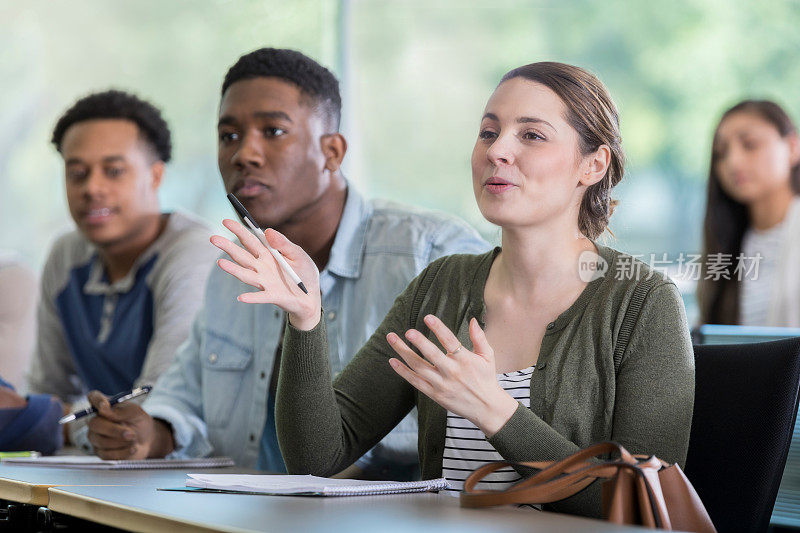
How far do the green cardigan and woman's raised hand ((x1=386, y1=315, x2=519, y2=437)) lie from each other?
5 centimetres

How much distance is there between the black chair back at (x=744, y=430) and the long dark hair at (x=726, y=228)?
1.62 metres

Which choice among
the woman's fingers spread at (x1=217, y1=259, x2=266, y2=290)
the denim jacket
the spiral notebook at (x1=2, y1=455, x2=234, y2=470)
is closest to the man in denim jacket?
the denim jacket

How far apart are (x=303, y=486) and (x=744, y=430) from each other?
67 centimetres

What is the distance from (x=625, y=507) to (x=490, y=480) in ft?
1.48

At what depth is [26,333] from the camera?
11.3 feet

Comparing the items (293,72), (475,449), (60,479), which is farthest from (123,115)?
(475,449)

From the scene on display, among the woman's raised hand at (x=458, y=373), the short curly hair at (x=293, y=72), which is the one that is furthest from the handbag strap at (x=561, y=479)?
the short curly hair at (x=293, y=72)

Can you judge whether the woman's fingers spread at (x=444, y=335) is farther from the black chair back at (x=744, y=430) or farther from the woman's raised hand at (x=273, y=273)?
the black chair back at (x=744, y=430)

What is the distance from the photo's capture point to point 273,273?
142cm

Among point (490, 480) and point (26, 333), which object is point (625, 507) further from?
point (26, 333)

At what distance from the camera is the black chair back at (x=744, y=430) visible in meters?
1.37

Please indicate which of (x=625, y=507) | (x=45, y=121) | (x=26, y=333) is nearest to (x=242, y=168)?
(x=625, y=507)

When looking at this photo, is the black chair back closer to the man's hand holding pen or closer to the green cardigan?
the green cardigan

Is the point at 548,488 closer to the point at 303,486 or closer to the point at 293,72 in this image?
the point at 303,486
